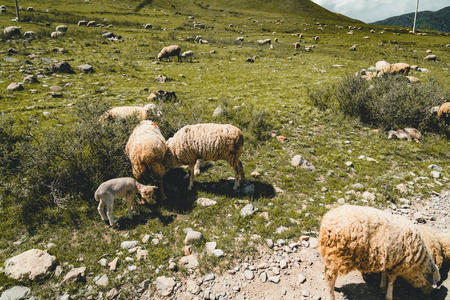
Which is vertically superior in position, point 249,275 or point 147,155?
point 147,155

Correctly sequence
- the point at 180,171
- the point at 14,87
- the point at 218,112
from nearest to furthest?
1. the point at 180,171
2. the point at 218,112
3. the point at 14,87

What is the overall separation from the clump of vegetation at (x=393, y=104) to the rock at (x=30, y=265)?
45.0 feet

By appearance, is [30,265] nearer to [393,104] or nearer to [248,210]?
[248,210]

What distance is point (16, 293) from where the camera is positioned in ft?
13.9

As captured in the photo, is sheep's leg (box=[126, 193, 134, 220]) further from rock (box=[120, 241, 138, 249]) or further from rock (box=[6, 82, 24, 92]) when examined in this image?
rock (box=[6, 82, 24, 92])

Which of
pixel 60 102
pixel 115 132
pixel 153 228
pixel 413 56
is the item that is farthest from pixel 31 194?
pixel 413 56

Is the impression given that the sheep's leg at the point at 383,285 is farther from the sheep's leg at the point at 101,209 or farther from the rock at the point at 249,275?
the sheep's leg at the point at 101,209

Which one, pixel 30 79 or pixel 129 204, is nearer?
pixel 129 204

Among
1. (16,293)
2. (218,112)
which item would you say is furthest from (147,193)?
(218,112)

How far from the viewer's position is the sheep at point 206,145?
23.1 feet

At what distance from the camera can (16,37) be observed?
23406 millimetres

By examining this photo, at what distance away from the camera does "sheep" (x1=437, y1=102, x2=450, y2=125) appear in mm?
10547

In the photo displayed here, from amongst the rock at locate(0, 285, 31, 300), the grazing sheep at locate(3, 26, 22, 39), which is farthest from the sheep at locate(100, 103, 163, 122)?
the grazing sheep at locate(3, 26, 22, 39)

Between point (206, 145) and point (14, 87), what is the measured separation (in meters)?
14.1
